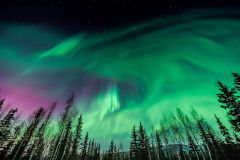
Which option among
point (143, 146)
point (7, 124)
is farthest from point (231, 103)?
point (7, 124)

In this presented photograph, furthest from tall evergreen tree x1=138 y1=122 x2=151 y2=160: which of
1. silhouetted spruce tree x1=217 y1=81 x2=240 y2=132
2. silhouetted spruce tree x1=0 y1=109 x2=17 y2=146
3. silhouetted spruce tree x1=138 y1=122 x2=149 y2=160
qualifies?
silhouetted spruce tree x1=0 y1=109 x2=17 y2=146

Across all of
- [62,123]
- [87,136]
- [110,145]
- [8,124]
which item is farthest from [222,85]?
[8,124]

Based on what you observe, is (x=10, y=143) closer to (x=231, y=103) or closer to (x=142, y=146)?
(x=142, y=146)

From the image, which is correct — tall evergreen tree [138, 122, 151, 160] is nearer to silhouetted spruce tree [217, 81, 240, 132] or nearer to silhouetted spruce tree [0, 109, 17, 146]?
silhouetted spruce tree [217, 81, 240, 132]

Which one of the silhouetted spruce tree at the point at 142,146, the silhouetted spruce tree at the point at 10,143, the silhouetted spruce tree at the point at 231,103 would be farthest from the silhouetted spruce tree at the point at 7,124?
the silhouetted spruce tree at the point at 231,103

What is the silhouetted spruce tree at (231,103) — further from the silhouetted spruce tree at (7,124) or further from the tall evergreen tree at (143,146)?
the silhouetted spruce tree at (7,124)

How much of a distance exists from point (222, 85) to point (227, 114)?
489 cm

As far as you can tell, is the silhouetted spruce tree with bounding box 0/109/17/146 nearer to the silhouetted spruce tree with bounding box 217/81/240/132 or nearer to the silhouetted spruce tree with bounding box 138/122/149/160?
the silhouetted spruce tree with bounding box 138/122/149/160

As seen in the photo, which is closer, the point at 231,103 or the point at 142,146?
the point at 231,103

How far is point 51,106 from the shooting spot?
848 inches

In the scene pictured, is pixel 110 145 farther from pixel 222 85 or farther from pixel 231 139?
pixel 222 85

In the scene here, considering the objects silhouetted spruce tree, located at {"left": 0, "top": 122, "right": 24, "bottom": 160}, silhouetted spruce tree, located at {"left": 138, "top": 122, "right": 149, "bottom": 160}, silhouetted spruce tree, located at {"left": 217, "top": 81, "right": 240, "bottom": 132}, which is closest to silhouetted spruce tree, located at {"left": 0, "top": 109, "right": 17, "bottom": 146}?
silhouetted spruce tree, located at {"left": 0, "top": 122, "right": 24, "bottom": 160}

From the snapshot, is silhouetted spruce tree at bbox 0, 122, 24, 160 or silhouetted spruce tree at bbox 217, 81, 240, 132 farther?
silhouetted spruce tree at bbox 0, 122, 24, 160

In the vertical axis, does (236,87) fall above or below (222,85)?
below
